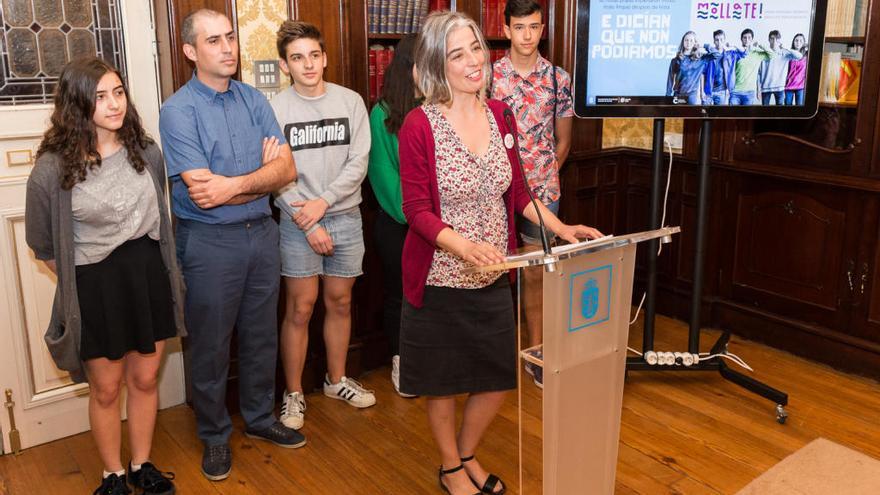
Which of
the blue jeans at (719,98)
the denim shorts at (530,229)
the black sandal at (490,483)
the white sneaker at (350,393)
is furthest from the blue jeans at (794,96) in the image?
the white sneaker at (350,393)

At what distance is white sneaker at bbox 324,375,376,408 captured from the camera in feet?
11.4

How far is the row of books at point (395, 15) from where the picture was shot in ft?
11.8

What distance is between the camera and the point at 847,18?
3688 millimetres

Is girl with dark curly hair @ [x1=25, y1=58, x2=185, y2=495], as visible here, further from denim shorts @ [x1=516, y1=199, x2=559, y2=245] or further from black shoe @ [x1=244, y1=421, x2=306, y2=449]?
denim shorts @ [x1=516, y1=199, x2=559, y2=245]

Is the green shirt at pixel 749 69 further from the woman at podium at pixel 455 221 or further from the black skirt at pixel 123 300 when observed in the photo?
the black skirt at pixel 123 300

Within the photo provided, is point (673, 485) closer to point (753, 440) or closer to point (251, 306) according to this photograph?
point (753, 440)

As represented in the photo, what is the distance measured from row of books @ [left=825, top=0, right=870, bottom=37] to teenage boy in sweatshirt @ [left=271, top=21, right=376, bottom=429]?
7.33 feet

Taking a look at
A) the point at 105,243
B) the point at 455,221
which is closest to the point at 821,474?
the point at 455,221

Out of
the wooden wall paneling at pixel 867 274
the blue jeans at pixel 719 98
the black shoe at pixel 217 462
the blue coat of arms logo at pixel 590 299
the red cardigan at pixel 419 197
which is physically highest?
the blue jeans at pixel 719 98

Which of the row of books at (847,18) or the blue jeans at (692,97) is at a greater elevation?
the row of books at (847,18)

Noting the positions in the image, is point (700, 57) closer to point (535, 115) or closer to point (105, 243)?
point (535, 115)

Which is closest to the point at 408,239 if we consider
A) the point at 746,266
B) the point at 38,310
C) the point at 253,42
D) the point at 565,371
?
the point at 565,371

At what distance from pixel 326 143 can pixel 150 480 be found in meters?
1.40

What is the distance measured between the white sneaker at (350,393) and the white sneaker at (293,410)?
187 mm
